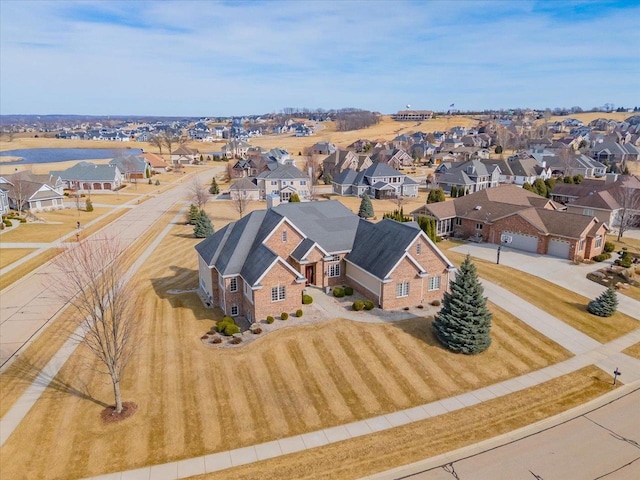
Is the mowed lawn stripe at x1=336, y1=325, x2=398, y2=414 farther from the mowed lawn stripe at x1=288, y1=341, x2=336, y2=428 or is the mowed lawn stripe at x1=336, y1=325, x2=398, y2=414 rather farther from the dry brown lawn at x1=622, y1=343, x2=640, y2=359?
the dry brown lawn at x1=622, y1=343, x2=640, y2=359

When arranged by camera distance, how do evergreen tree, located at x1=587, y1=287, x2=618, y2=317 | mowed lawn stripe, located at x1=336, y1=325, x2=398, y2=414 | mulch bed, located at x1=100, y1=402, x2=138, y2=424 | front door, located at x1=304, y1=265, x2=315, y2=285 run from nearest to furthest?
mulch bed, located at x1=100, y1=402, x2=138, y2=424, mowed lawn stripe, located at x1=336, y1=325, x2=398, y2=414, evergreen tree, located at x1=587, y1=287, x2=618, y2=317, front door, located at x1=304, y1=265, x2=315, y2=285

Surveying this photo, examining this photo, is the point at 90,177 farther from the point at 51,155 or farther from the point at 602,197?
the point at 51,155

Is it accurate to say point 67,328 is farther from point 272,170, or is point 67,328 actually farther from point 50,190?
point 272,170

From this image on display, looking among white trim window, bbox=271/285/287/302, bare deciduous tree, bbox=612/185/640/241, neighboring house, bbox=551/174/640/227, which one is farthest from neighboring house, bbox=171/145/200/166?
white trim window, bbox=271/285/287/302

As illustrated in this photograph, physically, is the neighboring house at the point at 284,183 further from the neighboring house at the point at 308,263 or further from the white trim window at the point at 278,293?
the white trim window at the point at 278,293

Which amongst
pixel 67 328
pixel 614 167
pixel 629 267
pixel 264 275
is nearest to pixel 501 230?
pixel 629 267

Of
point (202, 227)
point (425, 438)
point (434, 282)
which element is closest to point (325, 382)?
point (425, 438)
